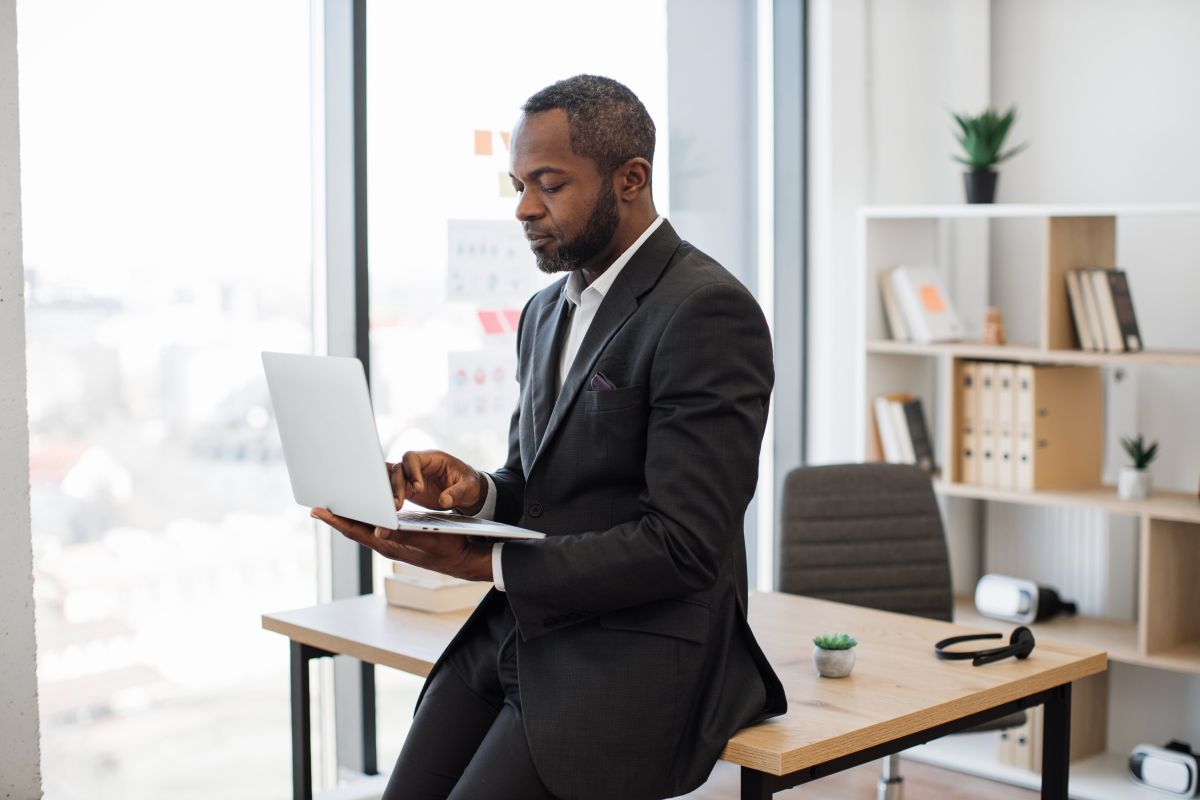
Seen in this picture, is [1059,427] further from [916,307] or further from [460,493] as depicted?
[460,493]

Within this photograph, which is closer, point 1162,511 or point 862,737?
point 862,737

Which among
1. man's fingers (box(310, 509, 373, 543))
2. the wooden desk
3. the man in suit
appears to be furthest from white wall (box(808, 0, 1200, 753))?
man's fingers (box(310, 509, 373, 543))

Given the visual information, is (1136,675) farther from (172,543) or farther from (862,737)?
(172,543)

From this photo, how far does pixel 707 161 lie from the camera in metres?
4.52

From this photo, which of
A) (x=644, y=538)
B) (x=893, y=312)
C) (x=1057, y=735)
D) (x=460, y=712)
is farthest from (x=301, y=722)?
(x=893, y=312)

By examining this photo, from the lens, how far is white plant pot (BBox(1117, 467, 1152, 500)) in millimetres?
3750

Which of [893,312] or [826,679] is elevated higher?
[893,312]

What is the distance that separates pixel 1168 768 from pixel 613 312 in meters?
2.68

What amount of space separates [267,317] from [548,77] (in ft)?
3.84

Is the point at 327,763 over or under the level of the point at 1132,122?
under

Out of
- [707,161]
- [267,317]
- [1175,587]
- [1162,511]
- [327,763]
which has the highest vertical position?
[707,161]

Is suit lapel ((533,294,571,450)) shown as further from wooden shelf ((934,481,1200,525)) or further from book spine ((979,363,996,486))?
book spine ((979,363,996,486))

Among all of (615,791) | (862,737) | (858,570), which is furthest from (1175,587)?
(615,791)

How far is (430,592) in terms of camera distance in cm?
272
